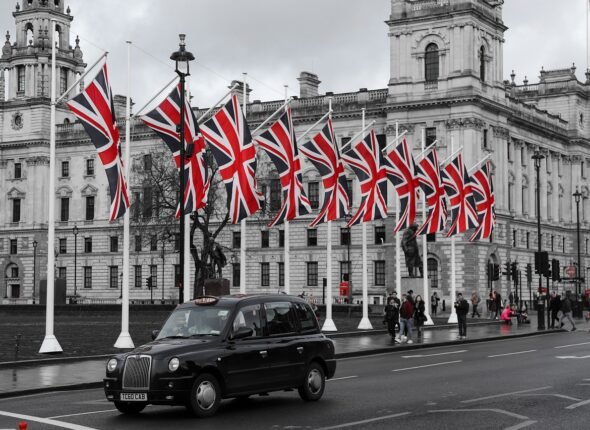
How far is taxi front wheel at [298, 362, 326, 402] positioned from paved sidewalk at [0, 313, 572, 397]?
6.56m

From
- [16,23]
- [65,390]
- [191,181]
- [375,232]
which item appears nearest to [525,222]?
[375,232]

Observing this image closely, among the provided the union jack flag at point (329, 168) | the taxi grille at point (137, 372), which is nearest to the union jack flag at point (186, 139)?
the union jack flag at point (329, 168)

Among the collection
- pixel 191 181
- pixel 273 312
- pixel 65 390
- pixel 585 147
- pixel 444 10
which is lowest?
pixel 65 390

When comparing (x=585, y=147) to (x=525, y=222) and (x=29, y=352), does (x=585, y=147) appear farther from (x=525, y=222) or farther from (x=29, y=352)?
(x=29, y=352)

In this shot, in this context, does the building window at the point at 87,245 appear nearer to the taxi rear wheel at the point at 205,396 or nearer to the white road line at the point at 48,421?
the white road line at the point at 48,421

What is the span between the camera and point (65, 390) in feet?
78.6

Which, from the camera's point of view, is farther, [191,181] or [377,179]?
[377,179]

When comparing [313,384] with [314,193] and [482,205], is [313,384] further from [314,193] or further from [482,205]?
[314,193]

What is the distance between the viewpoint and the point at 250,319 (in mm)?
19281

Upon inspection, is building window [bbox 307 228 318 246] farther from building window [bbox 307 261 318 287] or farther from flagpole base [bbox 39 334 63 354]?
flagpole base [bbox 39 334 63 354]

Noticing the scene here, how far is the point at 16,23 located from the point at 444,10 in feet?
161

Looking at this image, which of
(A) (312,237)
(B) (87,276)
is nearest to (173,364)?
(A) (312,237)

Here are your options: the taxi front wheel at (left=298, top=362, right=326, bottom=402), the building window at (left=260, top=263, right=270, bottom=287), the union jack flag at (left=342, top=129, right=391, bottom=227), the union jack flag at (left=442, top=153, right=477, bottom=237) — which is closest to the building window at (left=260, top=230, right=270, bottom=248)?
the building window at (left=260, top=263, right=270, bottom=287)

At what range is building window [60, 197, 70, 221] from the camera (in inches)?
4557
